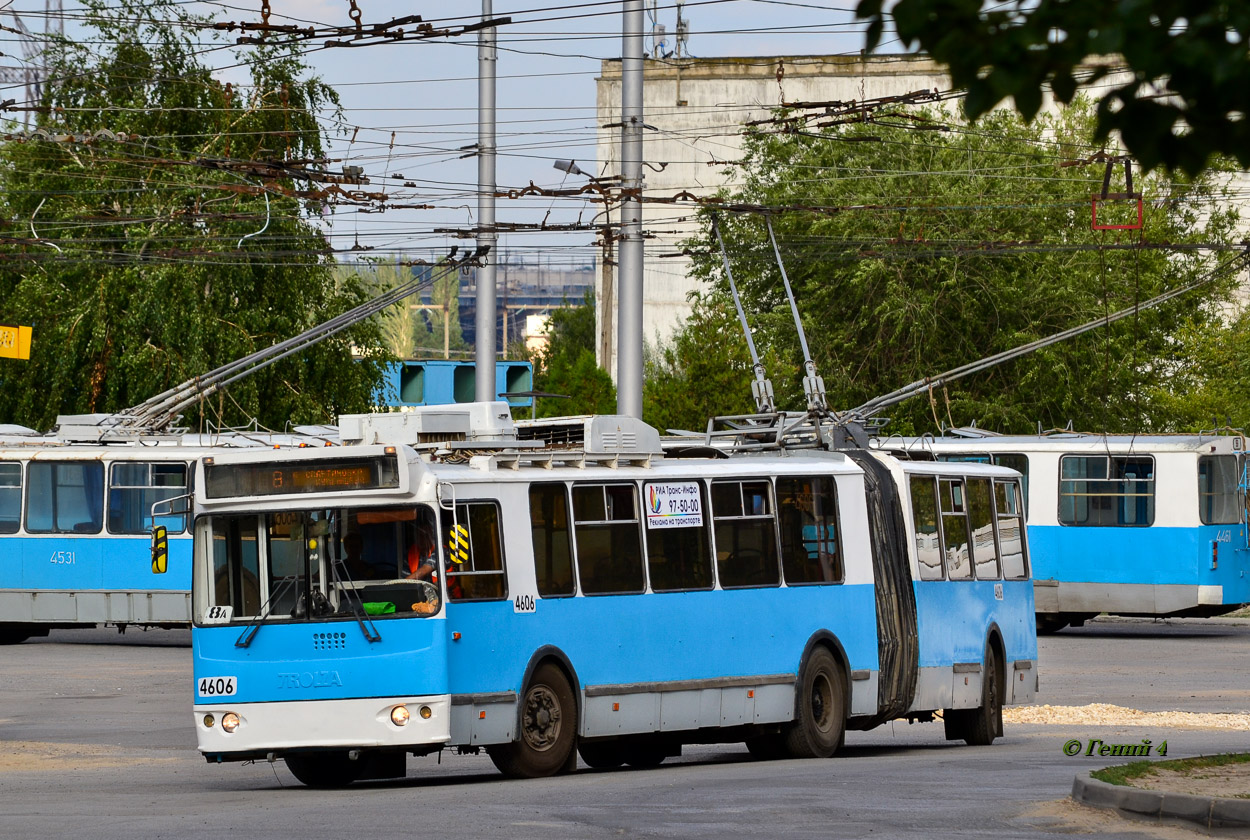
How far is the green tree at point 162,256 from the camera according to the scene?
34.9 meters

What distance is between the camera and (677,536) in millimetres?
15398

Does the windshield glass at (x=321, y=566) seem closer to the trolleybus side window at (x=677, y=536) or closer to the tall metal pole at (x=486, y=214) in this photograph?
the trolleybus side window at (x=677, y=536)

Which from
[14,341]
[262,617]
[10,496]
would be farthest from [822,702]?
[14,341]

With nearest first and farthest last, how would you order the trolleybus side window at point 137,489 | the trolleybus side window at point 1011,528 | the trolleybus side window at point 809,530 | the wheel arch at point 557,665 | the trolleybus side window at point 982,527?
the wheel arch at point 557,665 < the trolleybus side window at point 809,530 < the trolleybus side window at point 982,527 < the trolleybus side window at point 1011,528 < the trolleybus side window at point 137,489

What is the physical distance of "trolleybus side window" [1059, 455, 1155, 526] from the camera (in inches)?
1206

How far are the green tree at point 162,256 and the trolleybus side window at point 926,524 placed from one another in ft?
59.3

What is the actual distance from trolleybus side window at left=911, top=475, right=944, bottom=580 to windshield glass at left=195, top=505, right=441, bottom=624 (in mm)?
5564

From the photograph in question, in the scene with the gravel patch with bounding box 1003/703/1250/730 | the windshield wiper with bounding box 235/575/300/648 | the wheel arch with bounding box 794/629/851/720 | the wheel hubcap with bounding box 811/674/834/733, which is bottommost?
the gravel patch with bounding box 1003/703/1250/730

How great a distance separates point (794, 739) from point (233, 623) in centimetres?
458

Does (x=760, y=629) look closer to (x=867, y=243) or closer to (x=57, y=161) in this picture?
(x=57, y=161)

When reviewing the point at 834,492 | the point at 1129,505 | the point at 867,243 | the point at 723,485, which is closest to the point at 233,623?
the point at 723,485

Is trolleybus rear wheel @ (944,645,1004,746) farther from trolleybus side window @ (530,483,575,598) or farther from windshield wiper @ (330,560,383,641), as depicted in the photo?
windshield wiper @ (330,560,383,641)

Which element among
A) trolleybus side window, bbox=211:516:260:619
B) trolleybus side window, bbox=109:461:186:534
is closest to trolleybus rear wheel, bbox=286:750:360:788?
trolleybus side window, bbox=211:516:260:619

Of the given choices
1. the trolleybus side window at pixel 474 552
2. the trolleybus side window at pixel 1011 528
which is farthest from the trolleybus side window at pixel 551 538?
the trolleybus side window at pixel 1011 528
